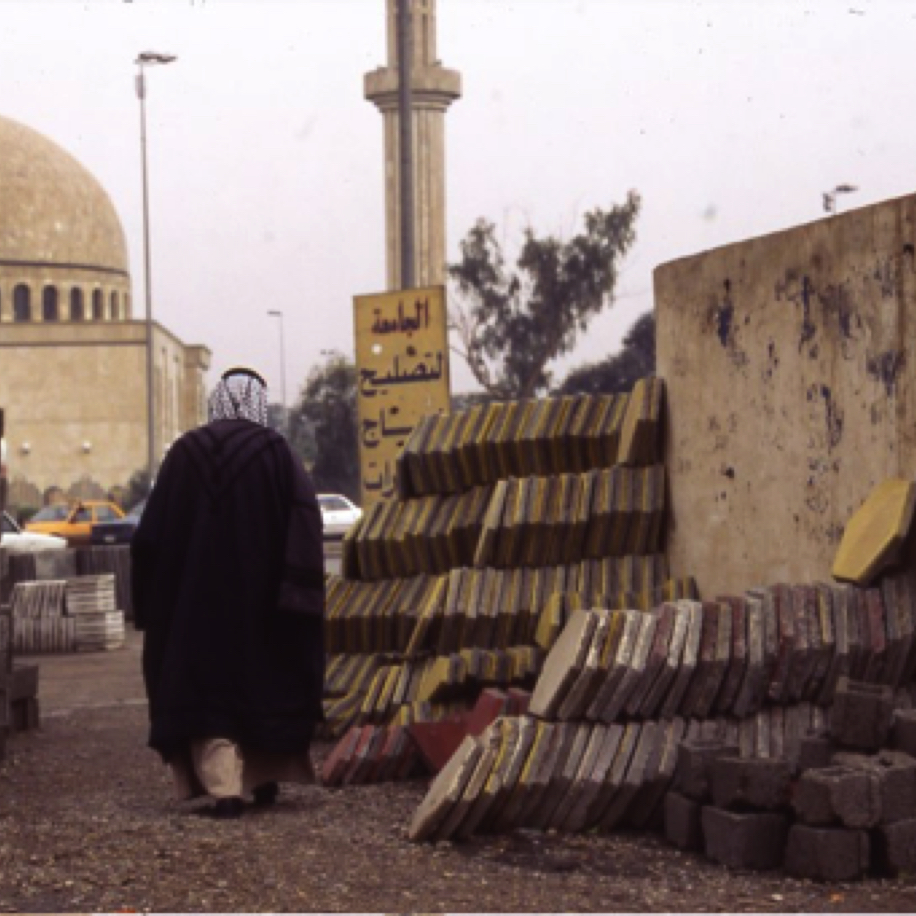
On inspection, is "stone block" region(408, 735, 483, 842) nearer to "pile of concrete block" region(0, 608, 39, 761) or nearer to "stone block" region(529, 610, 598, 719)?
"stone block" region(529, 610, 598, 719)

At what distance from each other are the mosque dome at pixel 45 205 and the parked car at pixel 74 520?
108 feet

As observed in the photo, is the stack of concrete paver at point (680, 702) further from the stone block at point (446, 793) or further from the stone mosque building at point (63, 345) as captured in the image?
the stone mosque building at point (63, 345)

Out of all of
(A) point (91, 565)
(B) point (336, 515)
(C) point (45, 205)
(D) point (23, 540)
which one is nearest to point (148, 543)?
(A) point (91, 565)

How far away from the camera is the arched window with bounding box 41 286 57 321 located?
79438 mm

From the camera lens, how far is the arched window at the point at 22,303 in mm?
79125

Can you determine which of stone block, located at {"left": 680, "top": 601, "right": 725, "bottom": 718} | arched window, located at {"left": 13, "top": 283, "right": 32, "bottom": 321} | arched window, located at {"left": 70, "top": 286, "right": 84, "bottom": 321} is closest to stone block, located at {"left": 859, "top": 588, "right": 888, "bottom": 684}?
stone block, located at {"left": 680, "top": 601, "right": 725, "bottom": 718}

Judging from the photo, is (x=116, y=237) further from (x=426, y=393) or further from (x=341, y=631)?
(x=341, y=631)

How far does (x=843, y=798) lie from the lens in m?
6.26

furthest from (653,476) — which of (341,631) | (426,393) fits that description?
(426,393)

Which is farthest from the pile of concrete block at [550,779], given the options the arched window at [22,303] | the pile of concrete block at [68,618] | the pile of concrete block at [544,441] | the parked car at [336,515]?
the arched window at [22,303]

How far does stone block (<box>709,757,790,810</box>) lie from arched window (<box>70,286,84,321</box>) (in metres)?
74.8

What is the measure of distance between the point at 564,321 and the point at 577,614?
3746 centimetres

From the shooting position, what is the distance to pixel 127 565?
20.2m

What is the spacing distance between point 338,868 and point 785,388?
3380 millimetres
